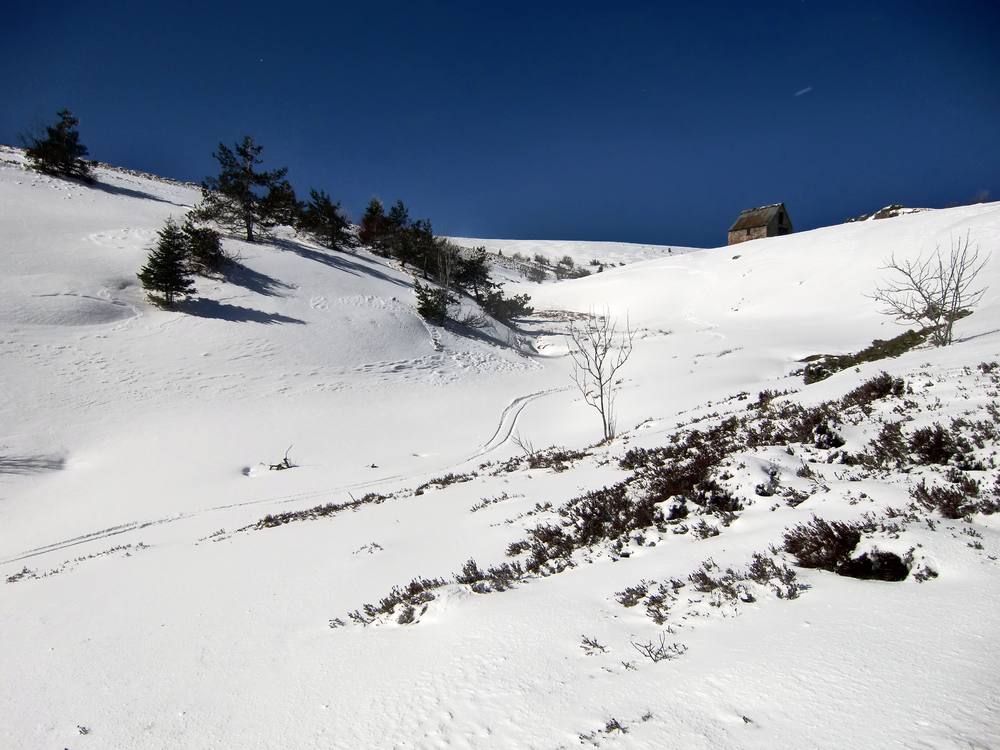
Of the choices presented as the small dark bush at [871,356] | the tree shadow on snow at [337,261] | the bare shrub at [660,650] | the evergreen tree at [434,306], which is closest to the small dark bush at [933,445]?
the bare shrub at [660,650]

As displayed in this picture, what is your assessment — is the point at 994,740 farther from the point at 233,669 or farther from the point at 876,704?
the point at 233,669

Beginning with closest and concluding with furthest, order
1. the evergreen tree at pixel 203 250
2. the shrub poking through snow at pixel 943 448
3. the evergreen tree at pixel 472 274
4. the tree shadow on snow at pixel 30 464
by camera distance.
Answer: the shrub poking through snow at pixel 943 448, the tree shadow on snow at pixel 30 464, the evergreen tree at pixel 203 250, the evergreen tree at pixel 472 274

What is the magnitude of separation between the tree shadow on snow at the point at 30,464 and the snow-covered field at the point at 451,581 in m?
0.08

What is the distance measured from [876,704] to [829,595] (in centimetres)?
119

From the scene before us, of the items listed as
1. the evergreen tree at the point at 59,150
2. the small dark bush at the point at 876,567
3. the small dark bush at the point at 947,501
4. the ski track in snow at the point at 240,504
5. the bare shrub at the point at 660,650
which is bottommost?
the ski track in snow at the point at 240,504

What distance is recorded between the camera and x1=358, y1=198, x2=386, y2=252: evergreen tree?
5216 cm

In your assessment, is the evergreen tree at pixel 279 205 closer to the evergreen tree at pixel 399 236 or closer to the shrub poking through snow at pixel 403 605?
the evergreen tree at pixel 399 236

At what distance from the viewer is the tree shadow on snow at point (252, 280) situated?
29484mm

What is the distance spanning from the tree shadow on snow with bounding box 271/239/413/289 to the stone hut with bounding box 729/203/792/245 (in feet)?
165

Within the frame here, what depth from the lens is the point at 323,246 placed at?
43500 mm

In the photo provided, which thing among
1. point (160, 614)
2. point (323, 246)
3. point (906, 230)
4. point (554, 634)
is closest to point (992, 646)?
point (554, 634)

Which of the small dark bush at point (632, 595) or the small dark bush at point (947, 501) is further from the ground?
the small dark bush at point (947, 501)

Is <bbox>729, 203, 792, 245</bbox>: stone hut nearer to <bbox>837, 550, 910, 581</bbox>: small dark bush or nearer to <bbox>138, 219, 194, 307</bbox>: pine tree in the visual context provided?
<bbox>138, 219, 194, 307</bbox>: pine tree

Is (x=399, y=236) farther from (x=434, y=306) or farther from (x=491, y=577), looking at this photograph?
(x=491, y=577)
